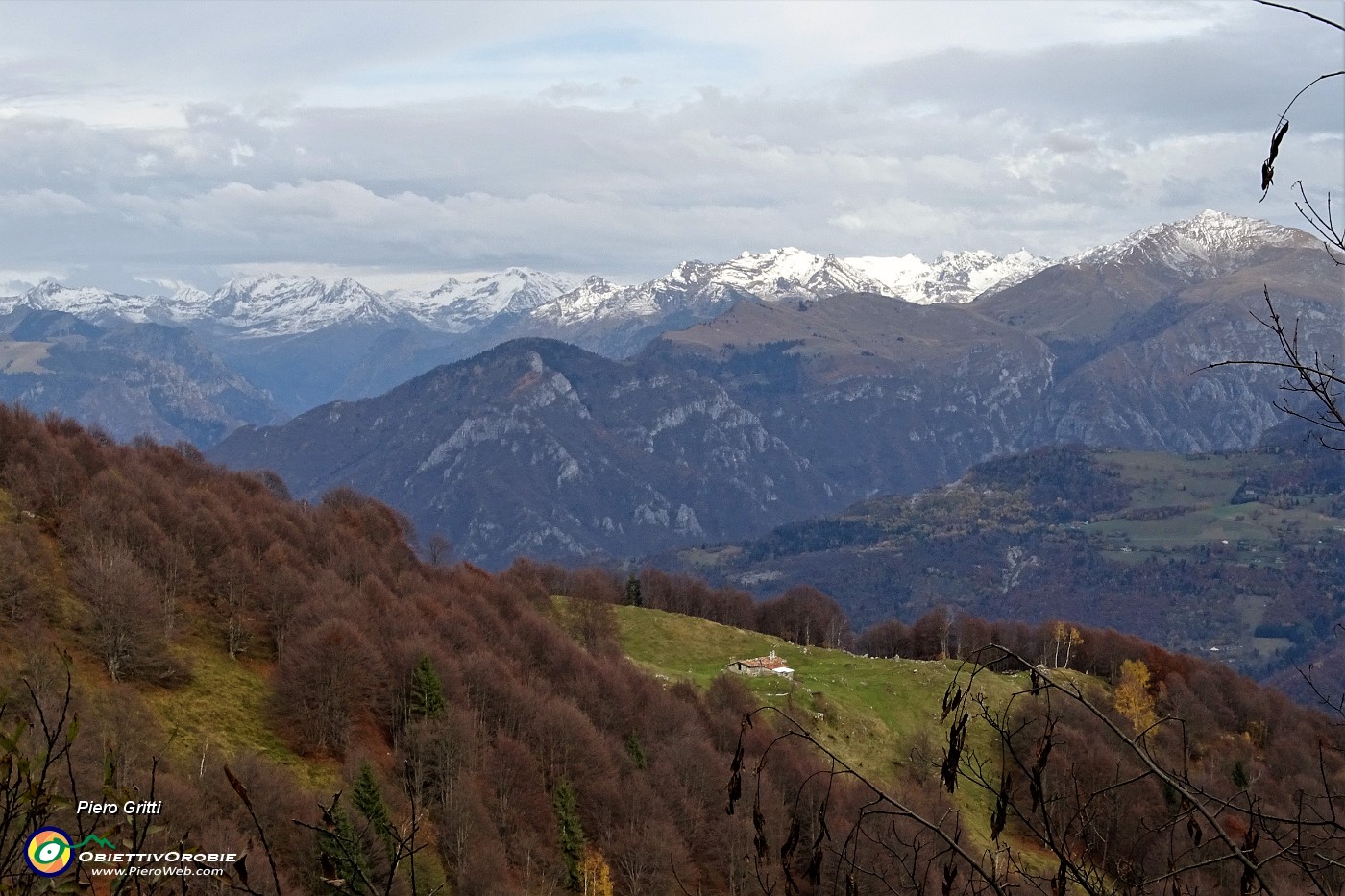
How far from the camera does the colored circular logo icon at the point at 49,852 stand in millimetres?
10289

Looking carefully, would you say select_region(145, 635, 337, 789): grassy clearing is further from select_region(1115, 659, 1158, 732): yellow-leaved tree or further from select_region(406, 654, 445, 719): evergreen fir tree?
select_region(1115, 659, 1158, 732): yellow-leaved tree

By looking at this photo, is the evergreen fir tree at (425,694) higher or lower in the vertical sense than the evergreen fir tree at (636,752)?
higher

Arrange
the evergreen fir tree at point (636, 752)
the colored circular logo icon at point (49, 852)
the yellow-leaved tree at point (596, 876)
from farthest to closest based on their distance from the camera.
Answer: the evergreen fir tree at point (636, 752) → the yellow-leaved tree at point (596, 876) → the colored circular logo icon at point (49, 852)

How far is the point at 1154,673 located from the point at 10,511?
125 meters

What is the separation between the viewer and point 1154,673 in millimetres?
136375

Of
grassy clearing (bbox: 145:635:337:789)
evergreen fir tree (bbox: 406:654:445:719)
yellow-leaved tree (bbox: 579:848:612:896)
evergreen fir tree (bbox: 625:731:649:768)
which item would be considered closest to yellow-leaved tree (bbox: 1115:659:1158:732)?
evergreen fir tree (bbox: 625:731:649:768)

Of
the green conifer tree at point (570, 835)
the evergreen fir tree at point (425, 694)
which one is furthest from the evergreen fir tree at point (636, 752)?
the evergreen fir tree at point (425, 694)

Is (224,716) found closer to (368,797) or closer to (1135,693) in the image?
(368,797)

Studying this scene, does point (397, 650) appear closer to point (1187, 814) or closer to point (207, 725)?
point (207, 725)

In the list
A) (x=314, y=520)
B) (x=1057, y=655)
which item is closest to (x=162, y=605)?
(x=314, y=520)

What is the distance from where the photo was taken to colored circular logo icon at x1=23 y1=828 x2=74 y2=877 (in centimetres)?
1029

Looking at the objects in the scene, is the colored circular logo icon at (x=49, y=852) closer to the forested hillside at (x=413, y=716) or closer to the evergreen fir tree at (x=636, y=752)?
the forested hillside at (x=413, y=716)

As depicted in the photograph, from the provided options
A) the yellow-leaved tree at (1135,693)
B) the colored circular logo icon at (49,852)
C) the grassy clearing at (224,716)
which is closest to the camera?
the colored circular logo icon at (49,852)

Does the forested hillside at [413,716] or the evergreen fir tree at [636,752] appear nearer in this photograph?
the forested hillside at [413,716]
